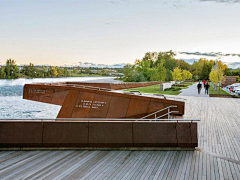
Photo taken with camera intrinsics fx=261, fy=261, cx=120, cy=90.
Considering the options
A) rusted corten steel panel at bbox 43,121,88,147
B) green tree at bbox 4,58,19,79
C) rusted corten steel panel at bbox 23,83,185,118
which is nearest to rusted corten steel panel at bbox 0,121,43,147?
rusted corten steel panel at bbox 43,121,88,147

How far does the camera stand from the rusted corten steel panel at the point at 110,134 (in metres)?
9.52

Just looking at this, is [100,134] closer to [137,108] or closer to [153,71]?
[137,108]

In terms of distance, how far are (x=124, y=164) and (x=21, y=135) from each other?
4.04m

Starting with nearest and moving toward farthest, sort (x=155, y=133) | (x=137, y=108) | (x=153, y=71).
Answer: (x=155, y=133)
(x=137, y=108)
(x=153, y=71)

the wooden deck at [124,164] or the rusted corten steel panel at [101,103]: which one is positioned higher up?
the rusted corten steel panel at [101,103]

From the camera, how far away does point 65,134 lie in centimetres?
956

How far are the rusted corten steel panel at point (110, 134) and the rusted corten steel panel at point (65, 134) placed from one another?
0.29 metres

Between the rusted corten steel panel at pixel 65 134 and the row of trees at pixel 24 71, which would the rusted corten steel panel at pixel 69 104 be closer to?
the rusted corten steel panel at pixel 65 134

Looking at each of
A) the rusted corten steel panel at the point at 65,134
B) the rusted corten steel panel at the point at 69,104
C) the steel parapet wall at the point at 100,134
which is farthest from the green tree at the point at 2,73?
the rusted corten steel panel at the point at 65,134

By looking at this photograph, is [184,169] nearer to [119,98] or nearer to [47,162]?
[47,162]

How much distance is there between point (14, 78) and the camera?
17788 cm

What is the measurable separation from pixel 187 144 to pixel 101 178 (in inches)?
151

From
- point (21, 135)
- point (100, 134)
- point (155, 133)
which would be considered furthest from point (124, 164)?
point (21, 135)

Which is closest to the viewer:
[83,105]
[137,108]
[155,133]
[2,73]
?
[155,133]
